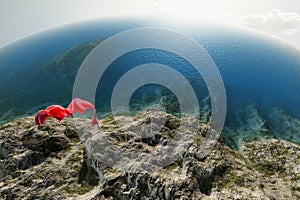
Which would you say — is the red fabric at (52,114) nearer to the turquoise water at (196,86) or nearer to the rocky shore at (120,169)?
the rocky shore at (120,169)

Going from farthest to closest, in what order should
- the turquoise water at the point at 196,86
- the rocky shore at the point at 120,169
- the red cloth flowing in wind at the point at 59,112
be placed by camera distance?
the turquoise water at the point at 196,86
the rocky shore at the point at 120,169
the red cloth flowing in wind at the point at 59,112

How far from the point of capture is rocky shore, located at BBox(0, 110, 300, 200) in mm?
31406

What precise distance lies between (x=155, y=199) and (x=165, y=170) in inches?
186

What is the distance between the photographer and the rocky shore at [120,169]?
31.4 meters

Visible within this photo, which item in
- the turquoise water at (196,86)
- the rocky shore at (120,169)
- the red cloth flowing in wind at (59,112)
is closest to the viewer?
the red cloth flowing in wind at (59,112)

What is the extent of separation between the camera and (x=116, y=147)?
36.4 metres

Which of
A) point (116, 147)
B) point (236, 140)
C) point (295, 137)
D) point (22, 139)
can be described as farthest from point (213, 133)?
point (22, 139)

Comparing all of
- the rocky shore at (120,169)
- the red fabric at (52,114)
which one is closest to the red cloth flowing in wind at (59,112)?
the red fabric at (52,114)

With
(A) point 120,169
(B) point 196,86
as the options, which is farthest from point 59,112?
(B) point 196,86

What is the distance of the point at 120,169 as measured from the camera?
33.0 meters

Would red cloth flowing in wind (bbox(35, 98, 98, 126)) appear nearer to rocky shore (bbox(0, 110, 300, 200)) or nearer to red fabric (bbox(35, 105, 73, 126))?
red fabric (bbox(35, 105, 73, 126))

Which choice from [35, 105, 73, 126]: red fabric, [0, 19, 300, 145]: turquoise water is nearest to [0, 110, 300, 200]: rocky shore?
[35, 105, 73, 126]: red fabric

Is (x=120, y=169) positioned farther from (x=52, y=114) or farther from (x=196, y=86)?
(x=196, y=86)

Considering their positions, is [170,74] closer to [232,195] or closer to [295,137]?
[295,137]
